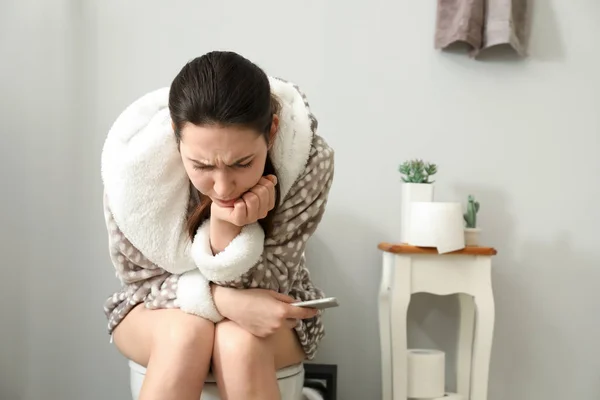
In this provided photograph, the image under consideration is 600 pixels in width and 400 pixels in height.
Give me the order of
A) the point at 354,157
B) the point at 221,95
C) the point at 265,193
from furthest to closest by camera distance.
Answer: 1. the point at 354,157
2. the point at 265,193
3. the point at 221,95

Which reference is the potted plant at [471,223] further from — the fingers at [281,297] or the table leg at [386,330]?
the fingers at [281,297]

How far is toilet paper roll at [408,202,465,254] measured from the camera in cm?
127

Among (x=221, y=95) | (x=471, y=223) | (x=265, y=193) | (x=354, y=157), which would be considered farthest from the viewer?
(x=354, y=157)

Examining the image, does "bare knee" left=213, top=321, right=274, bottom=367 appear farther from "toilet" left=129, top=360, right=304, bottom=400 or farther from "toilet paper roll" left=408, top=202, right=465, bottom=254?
"toilet paper roll" left=408, top=202, right=465, bottom=254

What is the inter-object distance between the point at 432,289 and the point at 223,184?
0.63 m

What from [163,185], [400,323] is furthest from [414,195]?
[163,185]

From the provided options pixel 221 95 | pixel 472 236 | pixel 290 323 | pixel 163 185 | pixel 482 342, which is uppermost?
pixel 221 95

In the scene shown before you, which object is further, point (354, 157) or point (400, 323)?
point (354, 157)

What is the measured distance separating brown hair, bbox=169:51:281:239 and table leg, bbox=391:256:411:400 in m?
0.55

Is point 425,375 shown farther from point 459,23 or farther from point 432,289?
point 459,23

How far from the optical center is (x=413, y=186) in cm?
136

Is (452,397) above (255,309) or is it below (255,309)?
below

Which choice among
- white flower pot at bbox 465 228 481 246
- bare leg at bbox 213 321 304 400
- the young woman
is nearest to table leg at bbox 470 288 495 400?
white flower pot at bbox 465 228 481 246

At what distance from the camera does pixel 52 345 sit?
146cm
